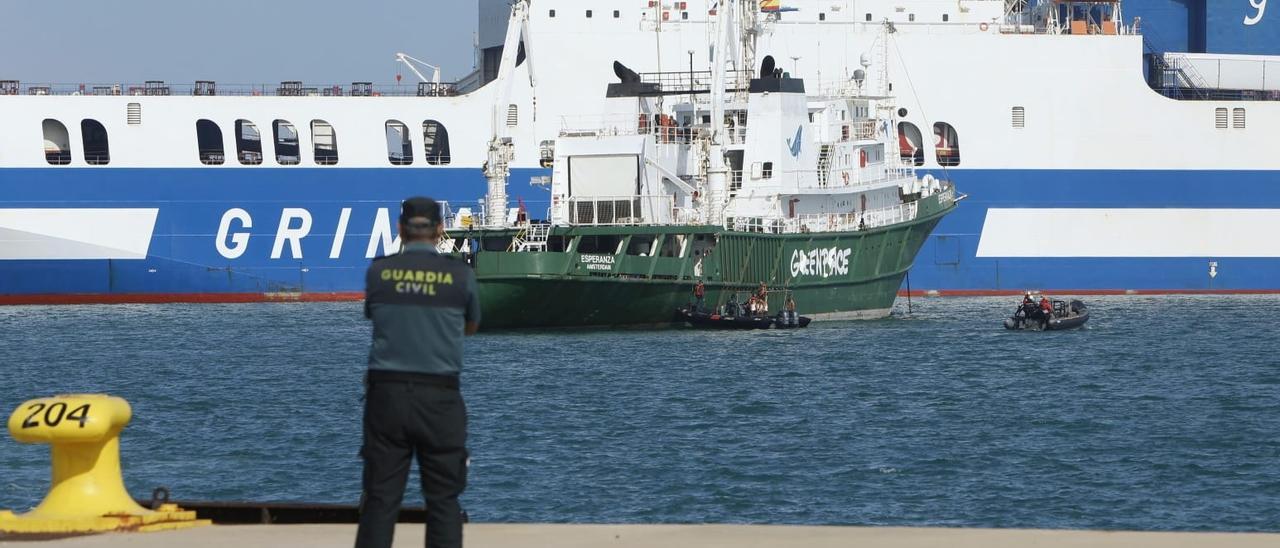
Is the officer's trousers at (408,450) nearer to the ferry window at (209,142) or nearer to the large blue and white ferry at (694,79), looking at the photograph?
the large blue and white ferry at (694,79)

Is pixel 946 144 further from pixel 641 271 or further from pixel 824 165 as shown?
pixel 641 271

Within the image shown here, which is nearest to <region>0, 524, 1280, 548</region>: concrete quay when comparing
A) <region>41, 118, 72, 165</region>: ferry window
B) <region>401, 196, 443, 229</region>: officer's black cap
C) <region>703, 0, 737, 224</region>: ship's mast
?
<region>401, 196, 443, 229</region>: officer's black cap

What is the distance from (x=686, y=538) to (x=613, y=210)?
→ 2609 centimetres

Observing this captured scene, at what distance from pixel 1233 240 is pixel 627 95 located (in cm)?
1744

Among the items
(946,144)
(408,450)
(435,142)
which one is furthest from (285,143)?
(408,450)

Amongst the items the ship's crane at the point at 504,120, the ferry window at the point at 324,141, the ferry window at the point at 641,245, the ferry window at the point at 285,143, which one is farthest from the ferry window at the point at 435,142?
the ferry window at the point at 641,245

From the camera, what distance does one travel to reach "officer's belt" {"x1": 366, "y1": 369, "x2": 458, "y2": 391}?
8.19 meters

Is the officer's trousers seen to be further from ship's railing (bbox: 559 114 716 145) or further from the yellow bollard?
ship's railing (bbox: 559 114 716 145)

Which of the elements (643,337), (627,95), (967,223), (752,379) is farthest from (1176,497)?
(967,223)

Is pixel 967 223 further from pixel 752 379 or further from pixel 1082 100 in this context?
pixel 752 379

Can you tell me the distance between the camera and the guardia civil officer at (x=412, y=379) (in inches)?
321

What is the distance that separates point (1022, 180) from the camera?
46938 millimetres

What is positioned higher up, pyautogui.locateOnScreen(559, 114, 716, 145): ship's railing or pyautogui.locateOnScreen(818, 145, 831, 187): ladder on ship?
pyautogui.locateOnScreen(559, 114, 716, 145): ship's railing

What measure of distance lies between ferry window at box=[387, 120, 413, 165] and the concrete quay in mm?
35293
